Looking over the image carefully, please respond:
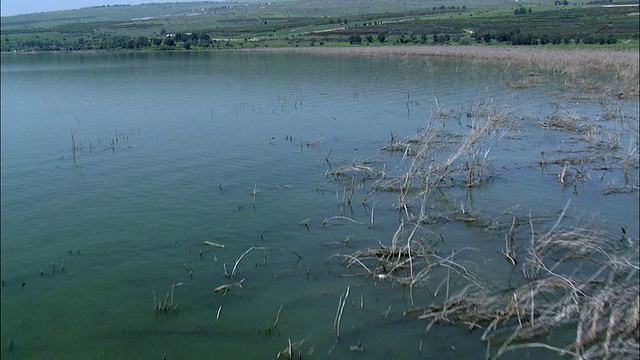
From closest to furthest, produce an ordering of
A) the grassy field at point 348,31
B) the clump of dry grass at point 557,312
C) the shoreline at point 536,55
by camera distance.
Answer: the clump of dry grass at point 557,312
the shoreline at point 536,55
the grassy field at point 348,31

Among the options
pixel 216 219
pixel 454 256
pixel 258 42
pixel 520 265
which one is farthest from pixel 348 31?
pixel 520 265

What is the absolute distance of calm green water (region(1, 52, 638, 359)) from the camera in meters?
7.94

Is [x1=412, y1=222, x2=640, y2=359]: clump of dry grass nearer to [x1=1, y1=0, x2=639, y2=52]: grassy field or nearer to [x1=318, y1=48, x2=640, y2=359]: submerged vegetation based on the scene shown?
[x1=318, y1=48, x2=640, y2=359]: submerged vegetation

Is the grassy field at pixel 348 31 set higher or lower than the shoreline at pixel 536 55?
higher

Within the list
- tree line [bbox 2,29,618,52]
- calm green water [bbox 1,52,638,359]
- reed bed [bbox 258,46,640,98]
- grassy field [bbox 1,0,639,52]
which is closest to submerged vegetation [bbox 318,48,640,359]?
calm green water [bbox 1,52,638,359]

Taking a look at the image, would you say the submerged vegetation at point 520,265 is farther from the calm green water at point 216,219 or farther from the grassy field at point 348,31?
the grassy field at point 348,31

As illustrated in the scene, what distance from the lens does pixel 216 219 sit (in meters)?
12.3

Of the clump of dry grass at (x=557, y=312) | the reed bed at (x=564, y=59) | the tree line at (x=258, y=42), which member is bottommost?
the clump of dry grass at (x=557, y=312)

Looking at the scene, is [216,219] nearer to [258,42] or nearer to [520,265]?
[520,265]

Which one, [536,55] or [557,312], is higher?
[536,55]

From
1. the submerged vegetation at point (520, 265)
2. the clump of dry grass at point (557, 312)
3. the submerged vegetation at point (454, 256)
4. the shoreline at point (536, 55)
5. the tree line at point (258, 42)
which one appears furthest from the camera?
the tree line at point (258, 42)

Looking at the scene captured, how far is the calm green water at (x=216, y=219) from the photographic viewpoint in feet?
26.1

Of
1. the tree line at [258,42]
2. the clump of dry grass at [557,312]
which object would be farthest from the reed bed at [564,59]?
the clump of dry grass at [557,312]

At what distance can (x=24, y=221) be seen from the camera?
11.7 metres
